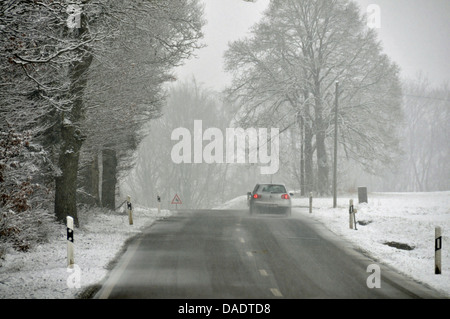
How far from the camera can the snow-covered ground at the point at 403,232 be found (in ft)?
40.9

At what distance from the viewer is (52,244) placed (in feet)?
47.6

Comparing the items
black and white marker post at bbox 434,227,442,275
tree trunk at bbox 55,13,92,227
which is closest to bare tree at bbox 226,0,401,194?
tree trunk at bbox 55,13,92,227

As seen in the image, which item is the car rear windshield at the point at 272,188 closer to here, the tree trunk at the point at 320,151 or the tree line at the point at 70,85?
the tree line at the point at 70,85

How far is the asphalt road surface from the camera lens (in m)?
9.46

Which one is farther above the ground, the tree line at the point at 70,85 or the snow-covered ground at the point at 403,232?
the tree line at the point at 70,85

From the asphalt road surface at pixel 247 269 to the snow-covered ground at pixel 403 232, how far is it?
0.53 meters

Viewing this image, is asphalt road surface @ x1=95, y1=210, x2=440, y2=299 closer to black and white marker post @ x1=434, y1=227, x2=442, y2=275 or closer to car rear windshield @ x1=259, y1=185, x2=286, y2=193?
black and white marker post @ x1=434, y1=227, x2=442, y2=275

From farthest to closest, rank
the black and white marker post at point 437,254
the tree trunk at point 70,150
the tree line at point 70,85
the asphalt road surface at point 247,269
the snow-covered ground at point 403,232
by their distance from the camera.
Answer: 1. the tree trunk at point 70,150
2. the snow-covered ground at point 403,232
3. the black and white marker post at point 437,254
4. the tree line at point 70,85
5. the asphalt road surface at point 247,269

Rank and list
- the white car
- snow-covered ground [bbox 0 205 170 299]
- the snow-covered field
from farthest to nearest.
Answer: the white car
the snow-covered field
snow-covered ground [bbox 0 205 170 299]

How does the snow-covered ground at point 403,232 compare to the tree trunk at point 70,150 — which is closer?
the snow-covered ground at point 403,232

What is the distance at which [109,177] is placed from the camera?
26.5m

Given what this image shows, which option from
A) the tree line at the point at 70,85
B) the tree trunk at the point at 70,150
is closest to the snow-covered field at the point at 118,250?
the tree trunk at the point at 70,150

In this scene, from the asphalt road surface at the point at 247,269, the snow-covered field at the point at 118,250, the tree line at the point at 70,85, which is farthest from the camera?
the tree line at the point at 70,85

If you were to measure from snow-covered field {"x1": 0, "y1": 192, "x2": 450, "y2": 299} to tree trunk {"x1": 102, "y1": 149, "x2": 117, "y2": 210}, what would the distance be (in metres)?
1.56
